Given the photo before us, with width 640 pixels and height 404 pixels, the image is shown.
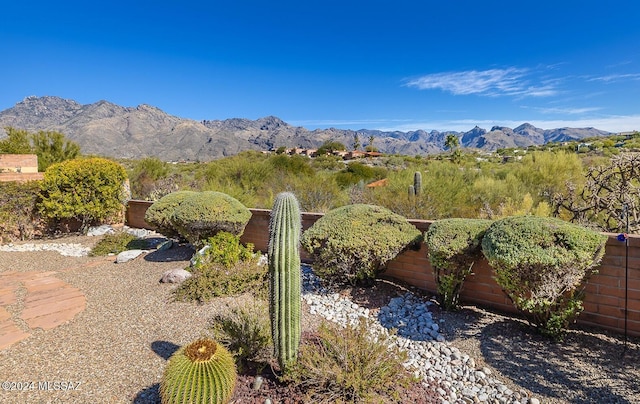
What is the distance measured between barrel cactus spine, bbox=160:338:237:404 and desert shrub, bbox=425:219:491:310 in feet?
9.02

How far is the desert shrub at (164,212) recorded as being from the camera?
23.9ft

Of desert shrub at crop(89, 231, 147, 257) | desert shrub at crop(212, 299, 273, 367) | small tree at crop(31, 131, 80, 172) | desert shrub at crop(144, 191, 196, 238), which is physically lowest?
desert shrub at crop(89, 231, 147, 257)

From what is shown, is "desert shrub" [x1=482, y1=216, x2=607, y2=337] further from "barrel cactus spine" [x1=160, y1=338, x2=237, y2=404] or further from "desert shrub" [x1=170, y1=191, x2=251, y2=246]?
"desert shrub" [x1=170, y1=191, x2=251, y2=246]

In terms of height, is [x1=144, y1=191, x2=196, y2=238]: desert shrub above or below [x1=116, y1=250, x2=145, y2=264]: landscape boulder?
above

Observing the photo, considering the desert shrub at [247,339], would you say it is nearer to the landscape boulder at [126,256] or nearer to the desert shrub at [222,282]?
the desert shrub at [222,282]

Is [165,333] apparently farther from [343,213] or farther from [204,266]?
[343,213]

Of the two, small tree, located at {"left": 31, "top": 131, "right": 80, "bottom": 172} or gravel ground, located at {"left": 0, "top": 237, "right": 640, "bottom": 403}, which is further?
small tree, located at {"left": 31, "top": 131, "right": 80, "bottom": 172}

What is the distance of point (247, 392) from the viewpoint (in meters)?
2.90

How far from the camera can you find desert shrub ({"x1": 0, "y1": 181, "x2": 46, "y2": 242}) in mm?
8750

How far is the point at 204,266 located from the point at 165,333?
1801mm

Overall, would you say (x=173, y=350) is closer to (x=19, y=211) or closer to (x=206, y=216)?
(x=206, y=216)

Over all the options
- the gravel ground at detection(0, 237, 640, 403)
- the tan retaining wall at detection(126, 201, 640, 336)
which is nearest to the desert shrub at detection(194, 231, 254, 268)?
the gravel ground at detection(0, 237, 640, 403)

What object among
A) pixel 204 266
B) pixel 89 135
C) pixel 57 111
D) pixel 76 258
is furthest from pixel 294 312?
pixel 57 111

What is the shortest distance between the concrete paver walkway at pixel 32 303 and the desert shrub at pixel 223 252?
1821 mm
